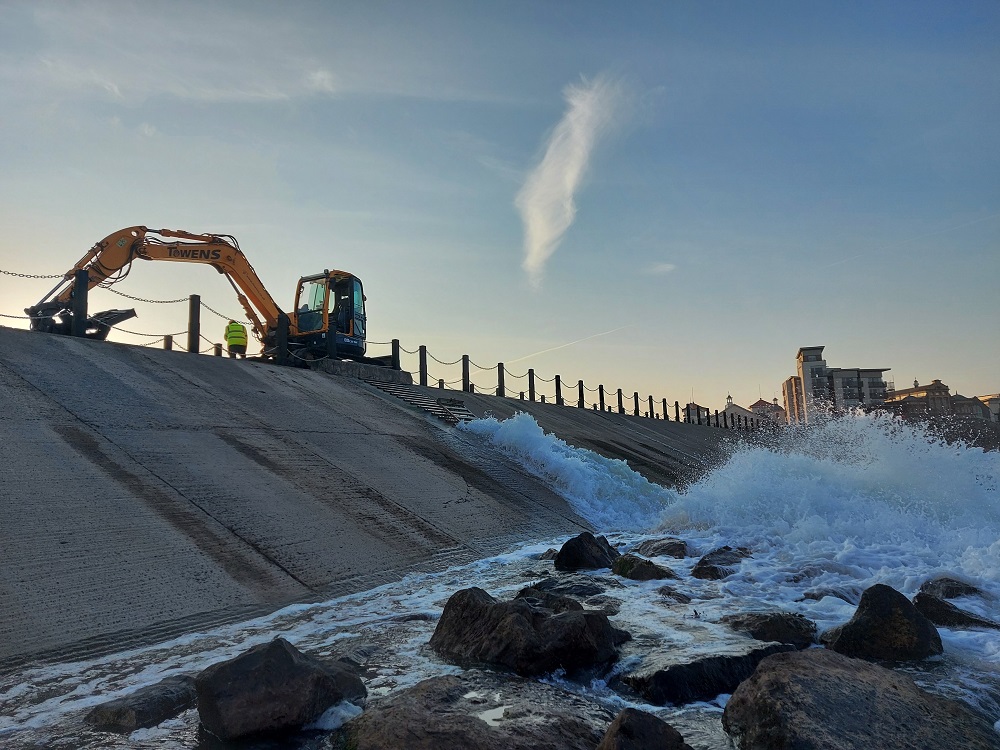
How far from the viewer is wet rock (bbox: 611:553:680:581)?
268 inches

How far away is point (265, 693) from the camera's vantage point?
3305 mm

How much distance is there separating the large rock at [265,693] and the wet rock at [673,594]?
331 centimetres

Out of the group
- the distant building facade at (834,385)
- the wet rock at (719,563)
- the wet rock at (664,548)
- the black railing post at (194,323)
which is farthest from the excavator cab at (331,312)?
the distant building facade at (834,385)

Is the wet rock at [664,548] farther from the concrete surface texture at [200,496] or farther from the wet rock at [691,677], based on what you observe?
the wet rock at [691,677]

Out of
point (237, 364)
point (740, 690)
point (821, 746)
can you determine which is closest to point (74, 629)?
point (740, 690)

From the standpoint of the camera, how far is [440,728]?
118 inches

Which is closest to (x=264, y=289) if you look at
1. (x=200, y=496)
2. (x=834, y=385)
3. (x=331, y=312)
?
(x=331, y=312)

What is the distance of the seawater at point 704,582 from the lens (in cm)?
369

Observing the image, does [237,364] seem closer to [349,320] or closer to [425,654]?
[349,320]

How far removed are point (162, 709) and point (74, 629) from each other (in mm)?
1318

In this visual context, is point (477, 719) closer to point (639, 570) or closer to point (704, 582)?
point (639, 570)

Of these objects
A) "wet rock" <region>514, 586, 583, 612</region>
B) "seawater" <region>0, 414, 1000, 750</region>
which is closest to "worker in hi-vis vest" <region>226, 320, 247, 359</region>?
"seawater" <region>0, 414, 1000, 750</region>

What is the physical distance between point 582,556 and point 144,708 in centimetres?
476

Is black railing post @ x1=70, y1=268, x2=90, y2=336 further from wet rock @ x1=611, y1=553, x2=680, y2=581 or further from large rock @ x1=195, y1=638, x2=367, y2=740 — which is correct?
large rock @ x1=195, y1=638, x2=367, y2=740
